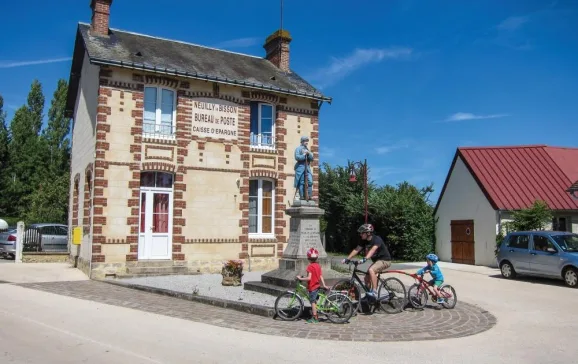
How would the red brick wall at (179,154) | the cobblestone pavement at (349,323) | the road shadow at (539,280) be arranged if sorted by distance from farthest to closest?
the red brick wall at (179,154) < the road shadow at (539,280) < the cobblestone pavement at (349,323)

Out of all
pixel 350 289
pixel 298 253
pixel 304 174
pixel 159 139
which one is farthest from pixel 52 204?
pixel 350 289

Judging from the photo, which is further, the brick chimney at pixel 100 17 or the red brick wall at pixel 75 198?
the red brick wall at pixel 75 198

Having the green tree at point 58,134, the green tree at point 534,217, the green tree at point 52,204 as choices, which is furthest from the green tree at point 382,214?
the green tree at point 58,134

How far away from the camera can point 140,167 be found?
52.0 feet

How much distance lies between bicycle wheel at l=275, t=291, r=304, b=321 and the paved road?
0.56 metres

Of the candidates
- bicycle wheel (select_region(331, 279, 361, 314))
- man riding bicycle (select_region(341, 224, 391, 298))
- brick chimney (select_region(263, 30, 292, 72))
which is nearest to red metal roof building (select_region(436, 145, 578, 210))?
brick chimney (select_region(263, 30, 292, 72))

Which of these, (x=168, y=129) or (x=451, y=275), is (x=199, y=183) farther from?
(x=451, y=275)

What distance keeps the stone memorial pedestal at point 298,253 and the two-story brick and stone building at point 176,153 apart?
5.22 meters

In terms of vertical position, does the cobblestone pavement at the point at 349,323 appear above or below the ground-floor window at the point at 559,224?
below

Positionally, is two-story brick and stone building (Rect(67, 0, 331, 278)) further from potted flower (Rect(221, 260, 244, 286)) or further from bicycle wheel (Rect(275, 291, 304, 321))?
bicycle wheel (Rect(275, 291, 304, 321))

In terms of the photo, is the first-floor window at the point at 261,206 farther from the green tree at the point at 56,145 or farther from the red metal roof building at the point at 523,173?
the green tree at the point at 56,145

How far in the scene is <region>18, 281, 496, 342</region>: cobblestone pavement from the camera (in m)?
7.67

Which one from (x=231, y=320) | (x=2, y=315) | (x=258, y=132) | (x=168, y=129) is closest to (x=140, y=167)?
(x=168, y=129)

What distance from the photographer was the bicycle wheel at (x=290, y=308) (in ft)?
28.1
